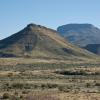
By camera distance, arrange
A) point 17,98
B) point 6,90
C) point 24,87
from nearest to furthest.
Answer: point 17,98
point 6,90
point 24,87

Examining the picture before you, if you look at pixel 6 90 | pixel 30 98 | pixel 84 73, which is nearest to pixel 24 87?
pixel 6 90

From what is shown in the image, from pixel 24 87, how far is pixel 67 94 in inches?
390

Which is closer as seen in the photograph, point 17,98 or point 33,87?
point 17,98

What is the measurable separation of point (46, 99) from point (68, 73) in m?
62.7

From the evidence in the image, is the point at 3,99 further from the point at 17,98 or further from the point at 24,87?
the point at 24,87

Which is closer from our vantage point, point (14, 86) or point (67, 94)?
point (67, 94)

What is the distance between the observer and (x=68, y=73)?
319ft

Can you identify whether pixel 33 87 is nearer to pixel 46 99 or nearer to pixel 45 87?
pixel 45 87

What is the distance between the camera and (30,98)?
35875mm

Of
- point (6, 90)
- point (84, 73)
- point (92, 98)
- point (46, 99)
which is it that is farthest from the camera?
point (84, 73)

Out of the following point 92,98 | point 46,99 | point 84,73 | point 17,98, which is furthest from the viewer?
point 84,73

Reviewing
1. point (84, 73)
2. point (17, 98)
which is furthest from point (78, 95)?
point (84, 73)

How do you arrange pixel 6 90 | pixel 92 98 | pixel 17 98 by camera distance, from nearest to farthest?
pixel 17 98
pixel 92 98
pixel 6 90

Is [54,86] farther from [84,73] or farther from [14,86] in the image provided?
[84,73]
